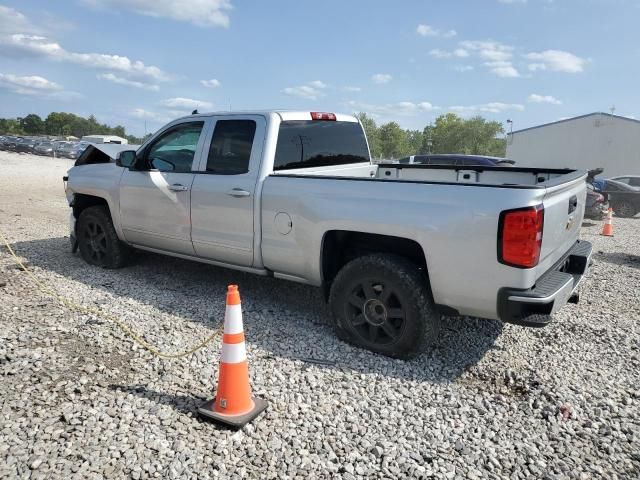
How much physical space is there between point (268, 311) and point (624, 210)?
53.6 ft

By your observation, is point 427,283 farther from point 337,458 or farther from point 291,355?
point 337,458

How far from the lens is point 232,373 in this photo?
2.96m

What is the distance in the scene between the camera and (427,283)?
370 centimetres

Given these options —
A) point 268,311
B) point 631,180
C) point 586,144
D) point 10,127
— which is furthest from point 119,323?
point 10,127

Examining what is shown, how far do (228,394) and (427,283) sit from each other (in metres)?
1.69

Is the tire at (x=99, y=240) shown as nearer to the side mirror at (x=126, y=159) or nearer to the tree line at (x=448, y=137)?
the side mirror at (x=126, y=159)

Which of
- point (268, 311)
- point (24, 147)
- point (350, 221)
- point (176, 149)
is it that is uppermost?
point (24, 147)

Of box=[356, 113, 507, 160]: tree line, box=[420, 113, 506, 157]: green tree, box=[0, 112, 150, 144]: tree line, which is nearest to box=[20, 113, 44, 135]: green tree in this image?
box=[0, 112, 150, 144]: tree line

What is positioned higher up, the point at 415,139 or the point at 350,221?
the point at 415,139

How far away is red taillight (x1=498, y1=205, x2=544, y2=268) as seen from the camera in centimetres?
307

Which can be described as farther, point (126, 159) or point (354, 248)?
point (126, 159)

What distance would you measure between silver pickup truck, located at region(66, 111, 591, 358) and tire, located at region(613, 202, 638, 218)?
47.3 ft

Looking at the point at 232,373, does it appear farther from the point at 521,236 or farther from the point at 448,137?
the point at 448,137

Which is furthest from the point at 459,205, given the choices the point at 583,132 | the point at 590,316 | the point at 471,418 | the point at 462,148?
the point at 462,148
